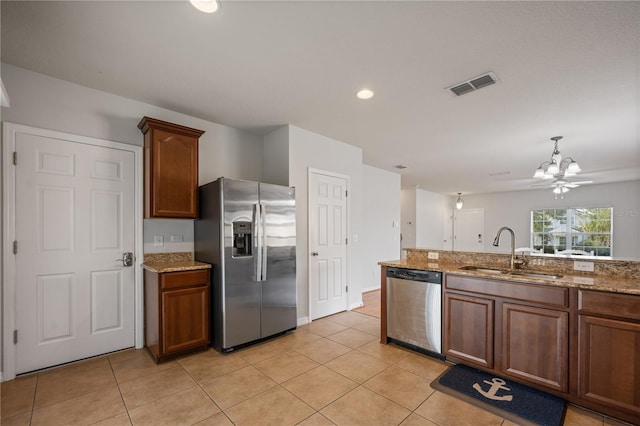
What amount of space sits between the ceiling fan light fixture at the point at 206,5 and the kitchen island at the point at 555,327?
2.72 meters

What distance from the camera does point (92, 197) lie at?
2.84m

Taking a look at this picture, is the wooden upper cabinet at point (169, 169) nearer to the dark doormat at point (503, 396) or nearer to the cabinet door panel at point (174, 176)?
the cabinet door panel at point (174, 176)

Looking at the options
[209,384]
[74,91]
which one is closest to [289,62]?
[74,91]

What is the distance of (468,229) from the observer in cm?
991

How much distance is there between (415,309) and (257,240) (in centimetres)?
185

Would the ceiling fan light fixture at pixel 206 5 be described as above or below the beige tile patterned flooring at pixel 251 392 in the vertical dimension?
above

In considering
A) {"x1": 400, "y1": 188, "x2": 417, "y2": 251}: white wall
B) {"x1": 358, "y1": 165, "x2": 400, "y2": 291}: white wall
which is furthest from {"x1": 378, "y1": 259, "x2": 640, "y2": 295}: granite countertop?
{"x1": 400, "y1": 188, "x2": 417, "y2": 251}: white wall

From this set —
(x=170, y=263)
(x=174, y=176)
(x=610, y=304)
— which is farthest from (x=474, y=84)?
(x=170, y=263)

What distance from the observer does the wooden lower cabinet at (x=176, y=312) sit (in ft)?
8.94

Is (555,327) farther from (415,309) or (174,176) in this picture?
(174,176)

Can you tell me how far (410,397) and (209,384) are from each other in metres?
1.63

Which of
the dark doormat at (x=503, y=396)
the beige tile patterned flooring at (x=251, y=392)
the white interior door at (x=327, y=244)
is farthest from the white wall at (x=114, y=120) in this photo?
the dark doormat at (x=503, y=396)

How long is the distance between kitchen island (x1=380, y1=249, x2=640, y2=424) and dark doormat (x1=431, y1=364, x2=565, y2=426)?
0.23ft

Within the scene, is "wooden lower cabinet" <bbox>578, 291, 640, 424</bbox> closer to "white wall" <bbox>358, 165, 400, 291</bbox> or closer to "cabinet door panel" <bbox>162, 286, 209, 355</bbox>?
"cabinet door panel" <bbox>162, 286, 209, 355</bbox>
